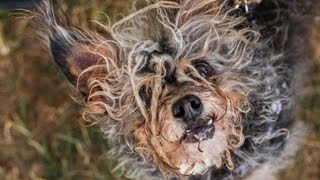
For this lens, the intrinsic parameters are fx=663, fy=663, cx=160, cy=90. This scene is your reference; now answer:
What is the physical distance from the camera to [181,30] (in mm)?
2369

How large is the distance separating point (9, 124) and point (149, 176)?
0.82 meters

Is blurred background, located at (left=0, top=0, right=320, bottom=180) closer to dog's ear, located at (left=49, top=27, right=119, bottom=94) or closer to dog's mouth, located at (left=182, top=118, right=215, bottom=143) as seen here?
dog's ear, located at (left=49, top=27, right=119, bottom=94)

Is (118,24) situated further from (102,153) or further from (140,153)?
(102,153)

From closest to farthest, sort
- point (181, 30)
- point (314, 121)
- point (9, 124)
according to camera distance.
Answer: point (181, 30)
point (314, 121)
point (9, 124)

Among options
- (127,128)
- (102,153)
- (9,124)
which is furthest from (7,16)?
(127,128)

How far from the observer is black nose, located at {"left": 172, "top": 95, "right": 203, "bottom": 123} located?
2221mm

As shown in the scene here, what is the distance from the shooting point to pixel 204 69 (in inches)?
93.4

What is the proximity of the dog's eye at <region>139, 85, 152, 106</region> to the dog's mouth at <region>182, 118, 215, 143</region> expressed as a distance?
0.18 meters

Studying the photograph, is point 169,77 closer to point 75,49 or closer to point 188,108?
point 188,108

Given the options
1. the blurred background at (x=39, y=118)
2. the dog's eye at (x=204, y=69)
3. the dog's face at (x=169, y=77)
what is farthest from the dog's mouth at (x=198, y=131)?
the blurred background at (x=39, y=118)

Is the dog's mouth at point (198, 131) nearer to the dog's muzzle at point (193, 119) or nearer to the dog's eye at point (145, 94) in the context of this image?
the dog's muzzle at point (193, 119)

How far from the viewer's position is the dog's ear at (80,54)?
2.28 m

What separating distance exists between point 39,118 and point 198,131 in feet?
3.66

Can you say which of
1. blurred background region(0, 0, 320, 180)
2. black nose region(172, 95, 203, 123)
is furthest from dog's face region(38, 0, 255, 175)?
blurred background region(0, 0, 320, 180)
